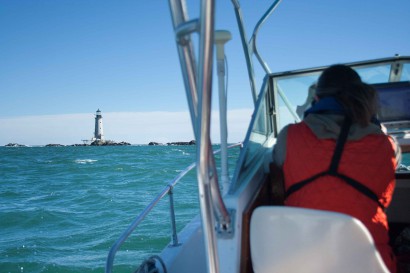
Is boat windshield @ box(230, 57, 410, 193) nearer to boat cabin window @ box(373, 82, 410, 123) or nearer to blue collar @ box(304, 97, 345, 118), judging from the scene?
boat cabin window @ box(373, 82, 410, 123)

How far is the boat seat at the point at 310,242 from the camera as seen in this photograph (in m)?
1.15

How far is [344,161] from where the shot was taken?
53.6 inches

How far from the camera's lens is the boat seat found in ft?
3.77

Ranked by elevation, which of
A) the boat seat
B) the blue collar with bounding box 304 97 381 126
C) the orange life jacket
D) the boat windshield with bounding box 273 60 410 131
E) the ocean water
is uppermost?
the boat windshield with bounding box 273 60 410 131

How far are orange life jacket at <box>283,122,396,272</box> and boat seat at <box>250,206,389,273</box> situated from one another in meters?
0.22

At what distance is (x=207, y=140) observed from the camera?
3.44 feet

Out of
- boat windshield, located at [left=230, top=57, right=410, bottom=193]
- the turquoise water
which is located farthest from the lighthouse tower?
boat windshield, located at [left=230, top=57, right=410, bottom=193]

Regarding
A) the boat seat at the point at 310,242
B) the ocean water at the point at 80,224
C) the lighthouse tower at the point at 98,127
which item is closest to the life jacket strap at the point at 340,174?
the boat seat at the point at 310,242

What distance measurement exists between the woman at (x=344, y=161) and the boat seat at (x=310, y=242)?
0.22 m

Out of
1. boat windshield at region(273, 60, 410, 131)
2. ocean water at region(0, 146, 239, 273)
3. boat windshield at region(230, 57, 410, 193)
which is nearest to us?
boat windshield at region(230, 57, 410, 193)

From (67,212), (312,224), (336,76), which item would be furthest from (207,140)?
(67,212)

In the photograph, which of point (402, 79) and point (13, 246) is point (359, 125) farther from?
point (13, 246)

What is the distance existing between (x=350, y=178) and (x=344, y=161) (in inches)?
2.6

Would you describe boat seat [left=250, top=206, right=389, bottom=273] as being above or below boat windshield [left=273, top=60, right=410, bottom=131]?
below
